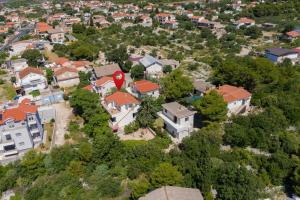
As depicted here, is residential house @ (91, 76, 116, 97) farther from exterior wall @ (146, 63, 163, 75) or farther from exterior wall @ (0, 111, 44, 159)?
exterior wall @ (0, 111, 44, 159)

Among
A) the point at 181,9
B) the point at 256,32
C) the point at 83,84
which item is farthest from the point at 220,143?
the point at 181,9

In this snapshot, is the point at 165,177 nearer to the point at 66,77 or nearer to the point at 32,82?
the point at 66,77

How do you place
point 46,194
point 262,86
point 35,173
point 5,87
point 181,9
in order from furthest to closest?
point 181,9 → point 5,87 → point 262,86 → point 35,173 → point 46,194

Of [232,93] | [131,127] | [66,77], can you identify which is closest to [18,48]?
[66,77]

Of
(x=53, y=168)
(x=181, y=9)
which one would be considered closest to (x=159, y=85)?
(x=53, y=168)

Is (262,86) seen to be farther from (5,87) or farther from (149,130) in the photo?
(5,87)

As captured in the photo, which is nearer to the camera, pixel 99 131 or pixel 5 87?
pixel 99 131

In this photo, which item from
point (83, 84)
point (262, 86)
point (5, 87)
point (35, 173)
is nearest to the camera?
point (35, 173)

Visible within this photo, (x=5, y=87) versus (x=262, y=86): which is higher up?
(x=262, y=86)
